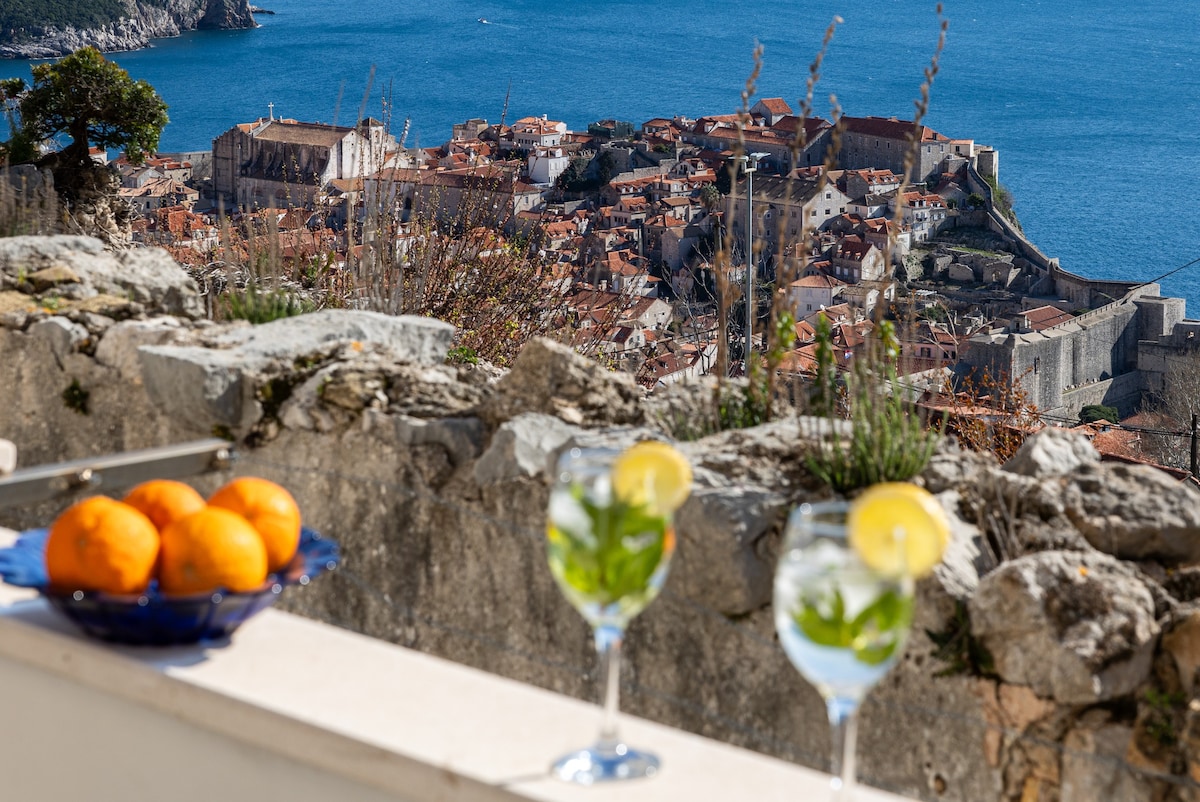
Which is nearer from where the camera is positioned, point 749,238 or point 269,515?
point 269,515

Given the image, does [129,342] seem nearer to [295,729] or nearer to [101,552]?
[101,552]

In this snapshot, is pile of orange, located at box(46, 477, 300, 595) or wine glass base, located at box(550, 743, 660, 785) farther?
pile of orange, located at box(46, 477, 300, 595)

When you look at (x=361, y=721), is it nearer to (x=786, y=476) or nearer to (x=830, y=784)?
(x=830, y=784)

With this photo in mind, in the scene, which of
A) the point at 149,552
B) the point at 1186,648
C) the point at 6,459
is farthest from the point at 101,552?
the point at 1186,648

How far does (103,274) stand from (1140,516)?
2.34 m

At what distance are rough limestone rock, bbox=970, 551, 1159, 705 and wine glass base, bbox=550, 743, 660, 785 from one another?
0.92 meters

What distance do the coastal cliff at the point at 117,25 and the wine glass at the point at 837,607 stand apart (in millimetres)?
51379

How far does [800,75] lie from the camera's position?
59.8m

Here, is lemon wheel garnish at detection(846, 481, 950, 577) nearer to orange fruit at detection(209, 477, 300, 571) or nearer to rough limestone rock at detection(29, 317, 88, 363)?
orange fruit at detection(209, 477, 300, 571)

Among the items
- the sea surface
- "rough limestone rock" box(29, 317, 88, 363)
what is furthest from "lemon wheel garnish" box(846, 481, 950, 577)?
the sea surface

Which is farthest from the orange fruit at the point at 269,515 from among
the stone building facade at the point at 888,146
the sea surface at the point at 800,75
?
the stone building facade at the point at 888,146

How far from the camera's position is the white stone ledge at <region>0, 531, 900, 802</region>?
0.98 metres

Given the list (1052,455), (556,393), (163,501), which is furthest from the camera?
(556,393)

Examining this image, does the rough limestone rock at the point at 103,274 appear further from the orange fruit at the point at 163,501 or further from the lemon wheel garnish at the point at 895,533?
the lemon wheel garnish at the point at 895,533
